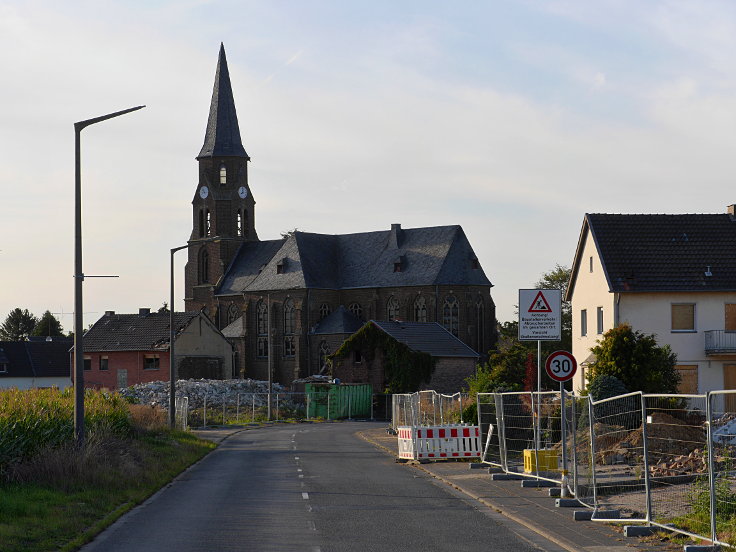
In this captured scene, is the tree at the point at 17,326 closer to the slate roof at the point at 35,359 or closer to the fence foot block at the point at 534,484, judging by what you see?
the slate roof at the point at 35,359

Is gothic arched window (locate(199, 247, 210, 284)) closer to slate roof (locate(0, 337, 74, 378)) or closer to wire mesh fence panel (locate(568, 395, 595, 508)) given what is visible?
slate roof (locate(0, 337, 74, 378))

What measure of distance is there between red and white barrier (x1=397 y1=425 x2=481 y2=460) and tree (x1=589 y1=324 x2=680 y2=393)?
26.9ft

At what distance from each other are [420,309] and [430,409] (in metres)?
56.1

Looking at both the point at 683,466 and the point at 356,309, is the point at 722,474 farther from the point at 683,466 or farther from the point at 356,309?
the point at 356,309

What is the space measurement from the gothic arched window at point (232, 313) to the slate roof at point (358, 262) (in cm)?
141

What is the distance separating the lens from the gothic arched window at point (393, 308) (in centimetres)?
9947

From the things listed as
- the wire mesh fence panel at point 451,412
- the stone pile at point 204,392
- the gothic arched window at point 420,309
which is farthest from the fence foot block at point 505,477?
the gothic arched window at point 420,309

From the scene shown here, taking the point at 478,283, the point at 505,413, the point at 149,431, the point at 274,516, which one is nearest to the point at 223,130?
the point at 478,283

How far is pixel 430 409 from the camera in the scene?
42062 mm

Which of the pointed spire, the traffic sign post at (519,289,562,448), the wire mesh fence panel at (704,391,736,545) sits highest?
the pointed spire

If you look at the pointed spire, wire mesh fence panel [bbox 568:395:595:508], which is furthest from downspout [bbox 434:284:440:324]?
wire mesh fence panel [bbox 568:395:595:508]

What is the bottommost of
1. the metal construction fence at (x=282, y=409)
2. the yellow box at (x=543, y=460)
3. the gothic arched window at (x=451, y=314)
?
the metal construction fence at (x=282, y=409)

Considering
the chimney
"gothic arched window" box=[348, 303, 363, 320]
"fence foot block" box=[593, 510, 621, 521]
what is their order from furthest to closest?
the chimney, "gothic arched window" box=[348, 303, 363, 320], "fence foot block" box=[593, 510, 621, 521]

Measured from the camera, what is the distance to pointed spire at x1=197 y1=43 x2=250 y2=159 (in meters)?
111
